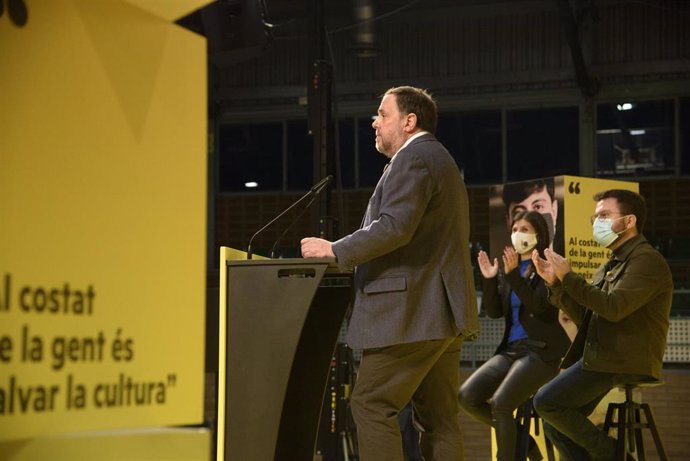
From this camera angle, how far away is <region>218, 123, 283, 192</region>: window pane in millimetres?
14086

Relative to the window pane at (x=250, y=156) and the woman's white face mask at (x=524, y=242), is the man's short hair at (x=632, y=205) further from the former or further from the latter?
the window pane at (x=250, y=156)

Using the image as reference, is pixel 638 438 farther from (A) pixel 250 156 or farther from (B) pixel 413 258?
(A) pixel 250 156

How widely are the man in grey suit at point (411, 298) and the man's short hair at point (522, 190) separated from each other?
89.9 inches

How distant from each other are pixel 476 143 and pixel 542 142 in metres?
0.93

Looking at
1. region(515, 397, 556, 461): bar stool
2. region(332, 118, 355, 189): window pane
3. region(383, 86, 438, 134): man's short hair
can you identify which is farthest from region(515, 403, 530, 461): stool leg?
region(332, 118, 355, 189): window pane

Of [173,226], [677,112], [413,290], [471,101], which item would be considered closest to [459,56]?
[471,101]

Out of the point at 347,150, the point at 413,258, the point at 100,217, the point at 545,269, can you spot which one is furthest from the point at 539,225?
the point at 347,150

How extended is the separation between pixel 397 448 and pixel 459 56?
35.5ft

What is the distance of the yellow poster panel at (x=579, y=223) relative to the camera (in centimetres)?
517

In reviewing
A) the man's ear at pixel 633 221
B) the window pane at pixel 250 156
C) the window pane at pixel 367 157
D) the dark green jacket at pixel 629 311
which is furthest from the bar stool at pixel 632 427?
the window pane at pixel 250 156

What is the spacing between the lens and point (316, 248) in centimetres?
277

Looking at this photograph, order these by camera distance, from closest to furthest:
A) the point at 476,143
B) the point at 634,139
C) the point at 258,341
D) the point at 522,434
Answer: the point at 258,341, the point at 522,434, the point at 634,139, the point at 476,143

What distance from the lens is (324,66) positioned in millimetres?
7188

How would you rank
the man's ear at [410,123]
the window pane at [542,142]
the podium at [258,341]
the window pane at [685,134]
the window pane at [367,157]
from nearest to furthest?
the podium at [258,341] → the man's ear at [410,123] → the window pane at [685,134] → the window pane at [542,142] → the window pane at [367,157]
